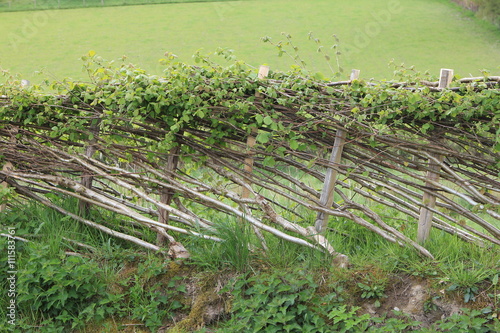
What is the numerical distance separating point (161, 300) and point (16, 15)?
41.5 m

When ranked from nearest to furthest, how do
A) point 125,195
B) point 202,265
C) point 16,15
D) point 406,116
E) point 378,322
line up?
point 378,322
point 406,116
point 202,265
point 125,195
point 16,15

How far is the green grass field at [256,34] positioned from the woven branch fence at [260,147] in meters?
28.9

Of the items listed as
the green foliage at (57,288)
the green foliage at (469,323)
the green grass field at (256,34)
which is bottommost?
the green grass field at (256,34)

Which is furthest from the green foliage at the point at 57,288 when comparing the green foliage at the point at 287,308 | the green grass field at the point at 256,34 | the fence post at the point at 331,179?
the green grass field at the point at 256,34

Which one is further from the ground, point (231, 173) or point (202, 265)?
point (231, 173)

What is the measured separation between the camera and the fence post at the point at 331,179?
4.26 meters

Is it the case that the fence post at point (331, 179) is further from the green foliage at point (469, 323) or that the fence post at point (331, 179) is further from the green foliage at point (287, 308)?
the green foliage at point (469, 323)

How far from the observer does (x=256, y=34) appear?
40.6m

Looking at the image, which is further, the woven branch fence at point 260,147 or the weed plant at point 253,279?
the woven branch fence at point 260,147

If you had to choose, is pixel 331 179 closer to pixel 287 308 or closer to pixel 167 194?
pixel 287 308

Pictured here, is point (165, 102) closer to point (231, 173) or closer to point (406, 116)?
point (231, 173)

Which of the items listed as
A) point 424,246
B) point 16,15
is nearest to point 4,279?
point 424,246

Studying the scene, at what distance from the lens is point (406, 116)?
404 cm

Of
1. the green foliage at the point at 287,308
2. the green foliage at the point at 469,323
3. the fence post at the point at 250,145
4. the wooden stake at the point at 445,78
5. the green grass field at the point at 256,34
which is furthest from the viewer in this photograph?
the green grass field at the point at 256,34
